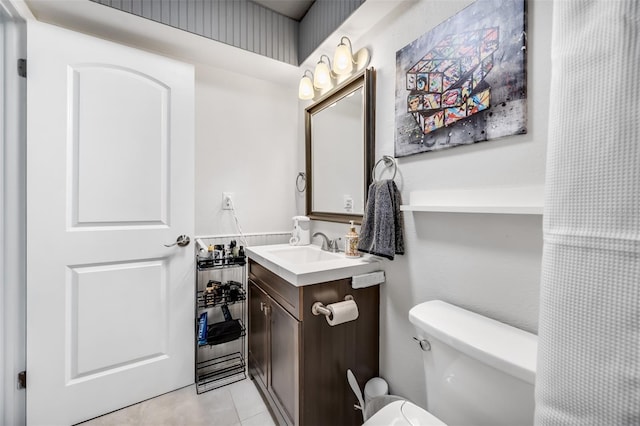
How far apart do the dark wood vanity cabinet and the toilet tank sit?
406 mm

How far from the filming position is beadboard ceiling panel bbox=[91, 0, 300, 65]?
54.2 inches

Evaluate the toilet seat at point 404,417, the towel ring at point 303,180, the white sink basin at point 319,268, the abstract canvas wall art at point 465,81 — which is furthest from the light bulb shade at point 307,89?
the toilet seat at point 404,417

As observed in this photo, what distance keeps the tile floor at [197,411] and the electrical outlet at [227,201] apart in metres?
1.18

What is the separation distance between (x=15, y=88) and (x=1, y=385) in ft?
4.65

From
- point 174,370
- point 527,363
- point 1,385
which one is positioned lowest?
point 174,370

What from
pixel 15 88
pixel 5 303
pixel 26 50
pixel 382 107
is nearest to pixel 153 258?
pixel 5 303

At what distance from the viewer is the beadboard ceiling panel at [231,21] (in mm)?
1376

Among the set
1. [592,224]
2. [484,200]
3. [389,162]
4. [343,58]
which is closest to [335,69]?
[343,58]

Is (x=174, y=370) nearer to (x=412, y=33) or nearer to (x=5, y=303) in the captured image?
(x=5, y=303)

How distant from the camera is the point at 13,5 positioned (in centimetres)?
115

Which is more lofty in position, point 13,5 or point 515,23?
point 13,5

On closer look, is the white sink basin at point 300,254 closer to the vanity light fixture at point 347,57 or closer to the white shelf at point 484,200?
the white shelf at point 484,200

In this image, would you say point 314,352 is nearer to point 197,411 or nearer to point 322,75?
point 197,411

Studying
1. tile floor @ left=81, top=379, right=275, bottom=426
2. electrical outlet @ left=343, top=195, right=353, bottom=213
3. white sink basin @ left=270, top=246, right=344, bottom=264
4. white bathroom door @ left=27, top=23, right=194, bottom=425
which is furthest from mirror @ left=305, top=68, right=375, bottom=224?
tile floor @ left=81, top=379, right=275, bottom=426
